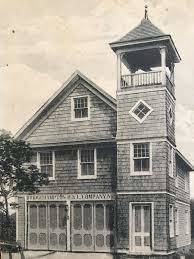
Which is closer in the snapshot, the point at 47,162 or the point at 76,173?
the point at 76,173

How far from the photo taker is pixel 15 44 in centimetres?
2028

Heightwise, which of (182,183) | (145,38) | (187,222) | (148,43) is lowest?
(187,222)

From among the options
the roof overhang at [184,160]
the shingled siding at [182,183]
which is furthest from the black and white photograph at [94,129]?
the shingled siding at [182,183]

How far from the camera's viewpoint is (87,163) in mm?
20281

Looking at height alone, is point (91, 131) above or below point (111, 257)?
above

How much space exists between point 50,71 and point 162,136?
19.6 feet

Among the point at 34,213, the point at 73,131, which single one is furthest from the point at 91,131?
the point at 34,213

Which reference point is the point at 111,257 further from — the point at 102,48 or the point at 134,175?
the point at 102,48

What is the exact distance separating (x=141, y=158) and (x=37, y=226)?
206 inches

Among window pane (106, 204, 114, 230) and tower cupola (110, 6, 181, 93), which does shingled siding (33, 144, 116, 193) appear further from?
tower cupola (110, 6, 181, 93)

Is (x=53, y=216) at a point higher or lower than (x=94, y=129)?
lower

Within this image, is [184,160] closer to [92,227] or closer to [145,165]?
[145,165]

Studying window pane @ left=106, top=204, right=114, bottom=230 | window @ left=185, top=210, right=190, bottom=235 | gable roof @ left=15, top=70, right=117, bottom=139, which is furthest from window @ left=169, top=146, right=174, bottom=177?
window @ left=185, top=210, right=190, bottom=235

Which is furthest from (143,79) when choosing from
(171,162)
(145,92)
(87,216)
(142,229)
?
(87,216)
